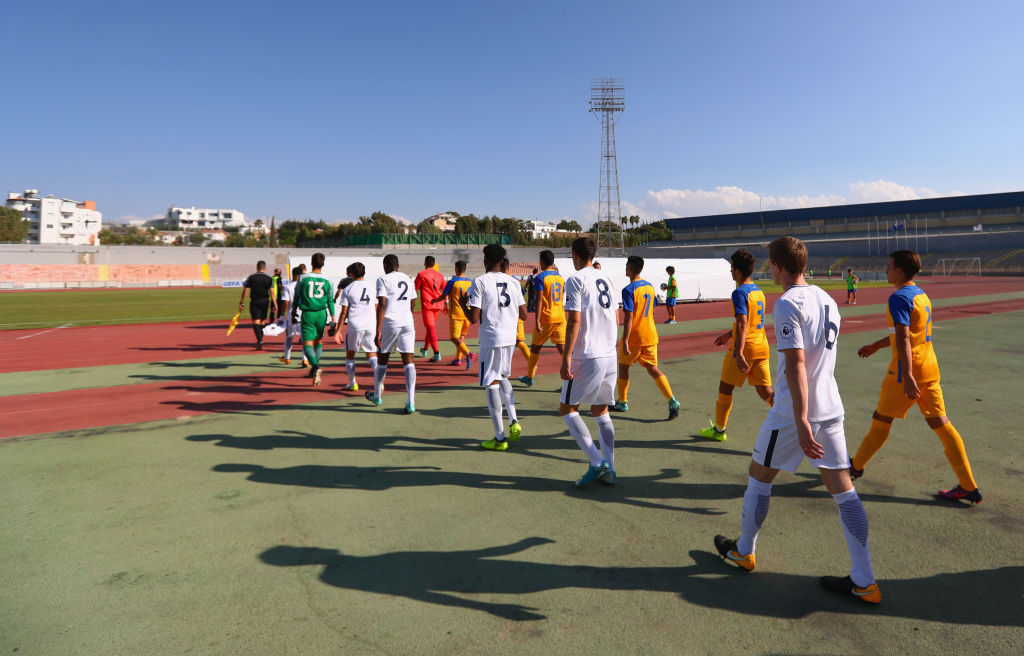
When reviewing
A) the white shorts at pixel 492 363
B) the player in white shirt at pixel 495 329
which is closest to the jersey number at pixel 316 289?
the player in white shirt at pixel 495 329

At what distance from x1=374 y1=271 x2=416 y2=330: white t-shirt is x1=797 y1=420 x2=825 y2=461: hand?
18.1 ft

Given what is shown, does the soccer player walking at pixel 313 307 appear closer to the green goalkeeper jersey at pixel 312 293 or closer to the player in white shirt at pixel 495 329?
the green goalkeeper jersey at pixel 312 293

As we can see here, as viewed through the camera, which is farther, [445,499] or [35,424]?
[35,424]

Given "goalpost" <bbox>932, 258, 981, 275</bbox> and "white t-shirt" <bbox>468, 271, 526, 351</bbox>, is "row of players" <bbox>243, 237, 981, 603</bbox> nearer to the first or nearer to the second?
"white t-shirt" <bbox>468, 271, 526, 351</bbox>

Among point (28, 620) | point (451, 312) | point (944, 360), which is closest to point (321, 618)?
point (28, 620)

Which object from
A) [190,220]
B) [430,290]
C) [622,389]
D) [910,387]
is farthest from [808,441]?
[190,220]

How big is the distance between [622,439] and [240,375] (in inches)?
312

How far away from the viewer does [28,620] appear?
10.2 ft

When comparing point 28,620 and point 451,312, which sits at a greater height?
point 451,312

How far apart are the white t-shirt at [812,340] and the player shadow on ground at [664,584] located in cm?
111

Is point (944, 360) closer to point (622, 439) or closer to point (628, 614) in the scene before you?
point (622, 439)

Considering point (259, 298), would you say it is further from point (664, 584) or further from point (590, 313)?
point (664, 584)

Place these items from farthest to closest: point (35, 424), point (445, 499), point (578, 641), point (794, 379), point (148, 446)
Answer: point (35, 424) < point (148, 446) < point (445, 499) < point (794, 379) < point (578, 641)

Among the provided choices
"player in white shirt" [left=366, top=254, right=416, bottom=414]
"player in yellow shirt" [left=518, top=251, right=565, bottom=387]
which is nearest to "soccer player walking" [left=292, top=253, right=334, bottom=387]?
"player in white shirt" [left=366, top=254, right=416, bottom=414]
